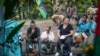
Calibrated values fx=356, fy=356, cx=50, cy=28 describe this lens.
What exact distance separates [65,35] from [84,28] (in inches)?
8.6

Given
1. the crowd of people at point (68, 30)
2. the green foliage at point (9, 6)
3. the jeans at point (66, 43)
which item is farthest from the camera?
the jeans at point (66, 43)

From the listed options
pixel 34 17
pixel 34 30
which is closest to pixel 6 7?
pixel 34 17

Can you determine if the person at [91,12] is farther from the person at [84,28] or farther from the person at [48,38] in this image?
the person at [48,38]

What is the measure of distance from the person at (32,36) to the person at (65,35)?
230 millimetres

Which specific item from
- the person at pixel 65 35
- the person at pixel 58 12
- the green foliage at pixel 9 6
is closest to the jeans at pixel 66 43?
the person at pixel 65 35

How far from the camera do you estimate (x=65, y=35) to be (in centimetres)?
381

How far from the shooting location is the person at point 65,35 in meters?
3.75

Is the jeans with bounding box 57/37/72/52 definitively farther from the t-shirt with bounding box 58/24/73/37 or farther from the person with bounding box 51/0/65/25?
the person with bounding box 51/0/65/25

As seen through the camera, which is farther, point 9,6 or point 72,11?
point 72,11

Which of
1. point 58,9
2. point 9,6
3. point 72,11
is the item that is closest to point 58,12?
point 58,9

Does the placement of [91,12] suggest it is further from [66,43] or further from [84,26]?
[66,43]

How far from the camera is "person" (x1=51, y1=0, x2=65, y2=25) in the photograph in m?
3.58

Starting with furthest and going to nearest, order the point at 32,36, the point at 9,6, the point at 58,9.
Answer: the point at 32,36, the point at 58,9, the point at 9,6

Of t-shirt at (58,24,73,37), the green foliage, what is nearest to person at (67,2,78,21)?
t-shirt at (58,24,73,37)
